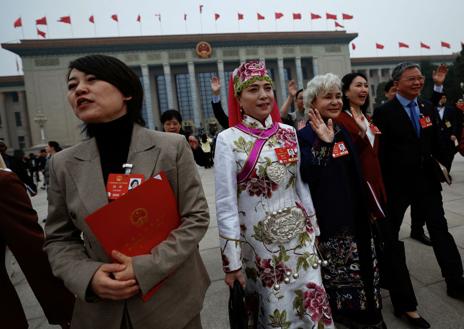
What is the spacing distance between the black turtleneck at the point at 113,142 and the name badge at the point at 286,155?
817 millimetres

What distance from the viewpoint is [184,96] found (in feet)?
131

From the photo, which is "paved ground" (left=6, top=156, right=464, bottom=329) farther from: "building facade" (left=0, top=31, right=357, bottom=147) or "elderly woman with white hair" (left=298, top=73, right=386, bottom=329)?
"building facade" (left=0, top=31, right=357, bottom=147)

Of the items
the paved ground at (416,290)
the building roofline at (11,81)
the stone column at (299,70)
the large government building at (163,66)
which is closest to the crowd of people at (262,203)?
the paved ground at (416,290)

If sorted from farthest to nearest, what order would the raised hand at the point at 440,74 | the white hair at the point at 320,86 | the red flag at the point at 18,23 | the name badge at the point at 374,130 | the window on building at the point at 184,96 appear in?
the window on building at the point at 184,96, the red flag at the point at 18,23, the raised hand at the point at 440,74, the name badge at the point at 374,130, the white hair at the point at 320,86

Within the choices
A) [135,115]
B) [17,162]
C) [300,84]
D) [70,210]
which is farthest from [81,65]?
[300,84]

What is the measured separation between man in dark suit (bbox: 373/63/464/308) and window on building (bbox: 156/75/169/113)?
38769 millimetres

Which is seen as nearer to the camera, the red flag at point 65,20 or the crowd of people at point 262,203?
the crowd of people at point 262,203

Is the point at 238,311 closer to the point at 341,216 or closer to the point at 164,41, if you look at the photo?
the point at 341,216

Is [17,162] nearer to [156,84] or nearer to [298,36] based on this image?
[156,84]

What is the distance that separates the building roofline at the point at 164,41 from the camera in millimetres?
31297

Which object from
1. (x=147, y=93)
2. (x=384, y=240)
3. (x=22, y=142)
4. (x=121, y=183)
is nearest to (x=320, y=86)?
(x=384, y=240)

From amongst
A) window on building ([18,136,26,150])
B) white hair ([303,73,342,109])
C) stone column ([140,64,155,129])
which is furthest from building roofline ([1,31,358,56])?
white hair ([303,73,342,109])

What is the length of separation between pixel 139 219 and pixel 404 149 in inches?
88.7

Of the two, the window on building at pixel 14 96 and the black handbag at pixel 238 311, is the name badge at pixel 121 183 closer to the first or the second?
the black handbag at pixel 238 311
